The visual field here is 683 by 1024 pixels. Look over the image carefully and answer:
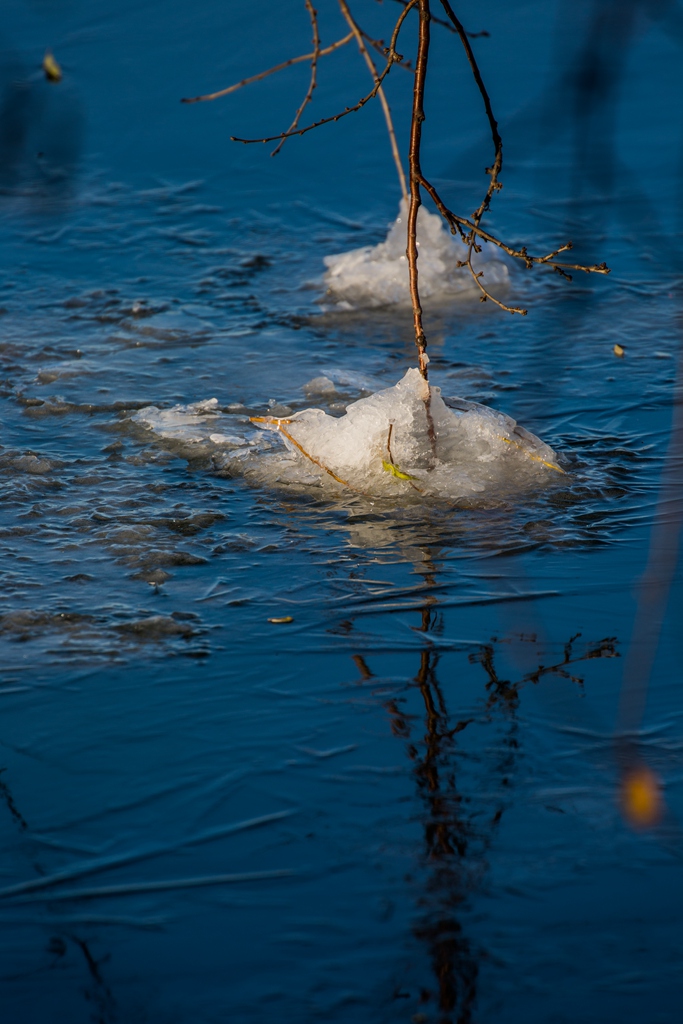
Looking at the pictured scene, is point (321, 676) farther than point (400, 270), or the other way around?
point (400, 270)

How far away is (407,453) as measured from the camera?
3.35 m

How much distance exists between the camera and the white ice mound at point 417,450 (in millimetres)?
3314

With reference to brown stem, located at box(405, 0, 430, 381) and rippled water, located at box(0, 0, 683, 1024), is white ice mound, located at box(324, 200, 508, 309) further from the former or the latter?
brown stem, located at box(405, 0, 430, 381)

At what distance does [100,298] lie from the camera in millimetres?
5152

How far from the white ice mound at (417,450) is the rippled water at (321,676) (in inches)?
4.7

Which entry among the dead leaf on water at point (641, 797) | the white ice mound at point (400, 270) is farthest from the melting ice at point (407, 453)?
the white ice mound at point (400, 270)

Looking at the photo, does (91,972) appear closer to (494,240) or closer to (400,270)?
(494,240)

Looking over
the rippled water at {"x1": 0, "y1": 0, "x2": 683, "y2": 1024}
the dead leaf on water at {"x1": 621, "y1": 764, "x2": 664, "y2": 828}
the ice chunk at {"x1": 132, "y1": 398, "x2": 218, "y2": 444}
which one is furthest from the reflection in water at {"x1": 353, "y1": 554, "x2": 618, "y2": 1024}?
the ice chunk at {"x1": 132, "y1": 398, "x2": 218, "y2": 444}

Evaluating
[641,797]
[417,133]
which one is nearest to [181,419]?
[417,133]

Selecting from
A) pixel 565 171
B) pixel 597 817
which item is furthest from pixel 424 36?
pixel 565 171

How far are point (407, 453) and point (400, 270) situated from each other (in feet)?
6.91

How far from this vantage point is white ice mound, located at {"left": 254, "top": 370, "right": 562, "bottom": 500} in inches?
130

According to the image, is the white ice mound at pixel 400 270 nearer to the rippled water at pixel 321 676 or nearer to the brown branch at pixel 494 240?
the rippled water at pixel 321 676

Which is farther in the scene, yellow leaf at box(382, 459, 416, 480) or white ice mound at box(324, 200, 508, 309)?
white ice mound at box(324, 200, 508, 309)
